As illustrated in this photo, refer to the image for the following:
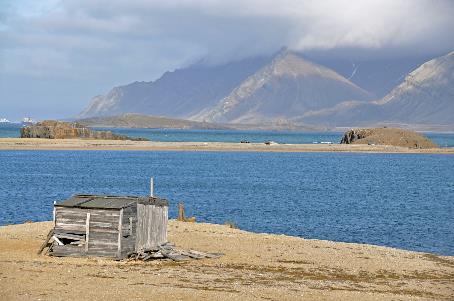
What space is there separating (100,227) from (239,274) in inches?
270

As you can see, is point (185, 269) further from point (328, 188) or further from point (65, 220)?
point (328, 188)

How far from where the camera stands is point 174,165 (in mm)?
138625

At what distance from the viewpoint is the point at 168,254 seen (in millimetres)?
36531

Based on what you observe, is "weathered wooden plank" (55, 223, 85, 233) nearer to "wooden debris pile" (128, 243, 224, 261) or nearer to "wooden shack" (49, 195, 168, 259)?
"wooden shack" (49, 195, 168, 259)

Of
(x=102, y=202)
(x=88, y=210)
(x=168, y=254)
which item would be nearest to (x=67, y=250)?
(x=88, y=210)

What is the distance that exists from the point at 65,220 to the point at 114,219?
98.0 inches

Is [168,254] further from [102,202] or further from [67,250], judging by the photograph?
[67,250]

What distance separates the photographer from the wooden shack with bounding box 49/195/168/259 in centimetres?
3541

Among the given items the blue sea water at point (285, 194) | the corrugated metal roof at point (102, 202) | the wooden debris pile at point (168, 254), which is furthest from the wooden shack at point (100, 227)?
the blue sea water at point (285, 194)

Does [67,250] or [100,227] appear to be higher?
[100,227]

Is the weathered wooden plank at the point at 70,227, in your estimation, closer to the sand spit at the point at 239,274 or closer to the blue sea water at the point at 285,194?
the sand spit at the point at 239,274

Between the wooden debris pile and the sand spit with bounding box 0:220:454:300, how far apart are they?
573mm

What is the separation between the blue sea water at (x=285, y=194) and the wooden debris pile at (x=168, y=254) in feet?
53.9

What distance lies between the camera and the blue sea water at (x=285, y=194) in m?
57.2
